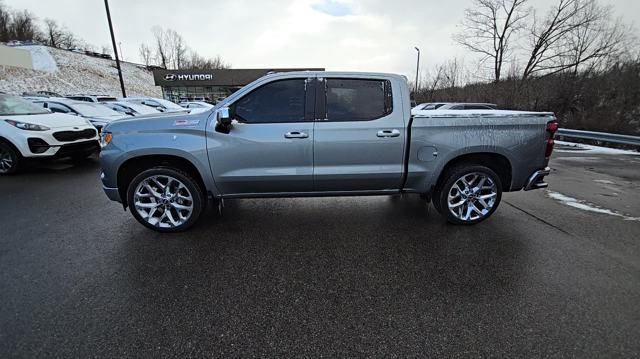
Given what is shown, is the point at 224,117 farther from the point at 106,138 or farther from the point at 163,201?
the point at 106,138

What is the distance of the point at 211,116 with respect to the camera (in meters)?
3.54

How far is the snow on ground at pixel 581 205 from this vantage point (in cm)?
440

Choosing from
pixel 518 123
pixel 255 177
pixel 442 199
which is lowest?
pixel 442 199

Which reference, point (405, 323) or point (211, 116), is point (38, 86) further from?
point (405, 323)

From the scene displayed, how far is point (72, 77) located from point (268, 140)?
59858 millimetres

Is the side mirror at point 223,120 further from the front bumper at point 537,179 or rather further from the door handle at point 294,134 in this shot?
the front bumper at point 537,179

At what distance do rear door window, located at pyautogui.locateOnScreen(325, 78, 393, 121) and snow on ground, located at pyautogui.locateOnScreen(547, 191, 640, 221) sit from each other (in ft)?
12.2

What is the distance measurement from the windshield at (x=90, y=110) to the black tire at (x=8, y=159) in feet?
12.6

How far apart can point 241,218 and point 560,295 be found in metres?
3.68

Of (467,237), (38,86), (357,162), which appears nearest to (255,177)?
(357,162)

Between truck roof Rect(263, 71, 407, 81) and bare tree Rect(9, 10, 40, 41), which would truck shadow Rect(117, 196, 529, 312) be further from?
bare tree Rect(9, 10, 40, 41)

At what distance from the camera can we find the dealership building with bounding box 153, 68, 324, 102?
138 ft

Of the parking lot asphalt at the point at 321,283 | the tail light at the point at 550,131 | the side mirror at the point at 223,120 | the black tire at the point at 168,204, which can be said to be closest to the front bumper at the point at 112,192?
the black tire at the point at 168,204

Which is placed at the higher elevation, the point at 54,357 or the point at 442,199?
the point at 442,199
